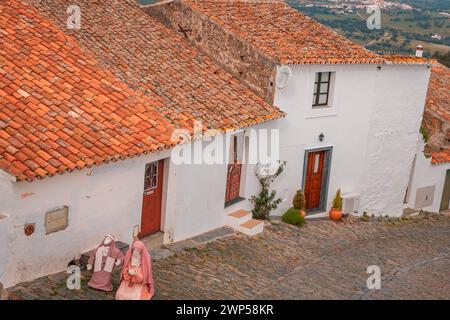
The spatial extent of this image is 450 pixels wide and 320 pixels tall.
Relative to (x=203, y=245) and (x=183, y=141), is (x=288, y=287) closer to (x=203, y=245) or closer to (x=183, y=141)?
(x=203, y=245)

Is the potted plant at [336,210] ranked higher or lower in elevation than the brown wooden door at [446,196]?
higher

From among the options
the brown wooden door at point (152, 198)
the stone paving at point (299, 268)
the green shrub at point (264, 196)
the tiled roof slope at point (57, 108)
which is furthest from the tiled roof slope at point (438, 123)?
the tiled roof slope at point (57, 108)

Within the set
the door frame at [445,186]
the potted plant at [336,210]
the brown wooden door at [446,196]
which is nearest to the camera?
the potted plant at [336,210]

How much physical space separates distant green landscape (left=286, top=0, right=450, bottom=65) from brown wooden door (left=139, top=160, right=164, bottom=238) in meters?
21.5

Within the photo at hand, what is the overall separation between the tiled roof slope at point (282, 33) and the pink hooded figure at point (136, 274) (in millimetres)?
7409

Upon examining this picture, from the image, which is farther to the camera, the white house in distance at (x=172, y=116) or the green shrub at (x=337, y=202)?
the green shrub at (x=337, y=202)

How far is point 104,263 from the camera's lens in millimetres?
11609

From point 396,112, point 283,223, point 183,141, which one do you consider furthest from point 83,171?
point 396,112

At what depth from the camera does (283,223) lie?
17.7m

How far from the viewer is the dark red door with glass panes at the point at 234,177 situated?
16547mm

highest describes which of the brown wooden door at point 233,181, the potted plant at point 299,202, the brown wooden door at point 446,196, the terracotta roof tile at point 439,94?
the terracotta roof tile at point 439,94

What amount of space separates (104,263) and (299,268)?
4996 mm

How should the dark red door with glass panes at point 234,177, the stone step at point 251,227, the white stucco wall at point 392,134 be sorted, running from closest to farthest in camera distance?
the stone step at point 251,227 < the dark red door with glass panes at point 234,177 < the white stucco wall at point 392,134

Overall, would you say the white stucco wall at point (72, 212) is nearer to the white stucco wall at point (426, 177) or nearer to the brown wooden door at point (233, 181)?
the brown wooden door at point (233, 181)
